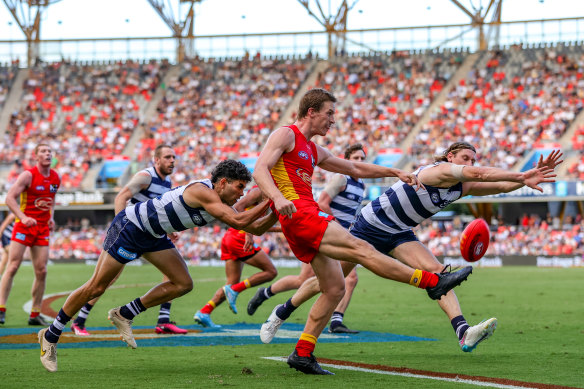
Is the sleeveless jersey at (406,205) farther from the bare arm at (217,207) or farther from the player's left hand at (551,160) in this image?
the bare arm at (217,207)

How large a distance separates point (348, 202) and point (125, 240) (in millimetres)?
4039

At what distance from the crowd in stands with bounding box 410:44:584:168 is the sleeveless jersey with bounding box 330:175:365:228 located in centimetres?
2474

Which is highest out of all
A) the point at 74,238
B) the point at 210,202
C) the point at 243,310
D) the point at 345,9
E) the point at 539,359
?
the point at 345,9

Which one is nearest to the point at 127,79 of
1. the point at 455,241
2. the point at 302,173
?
the point at 455,241

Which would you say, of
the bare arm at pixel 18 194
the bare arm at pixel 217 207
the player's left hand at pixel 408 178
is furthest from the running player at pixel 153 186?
the player's left hand at pixel 408 178

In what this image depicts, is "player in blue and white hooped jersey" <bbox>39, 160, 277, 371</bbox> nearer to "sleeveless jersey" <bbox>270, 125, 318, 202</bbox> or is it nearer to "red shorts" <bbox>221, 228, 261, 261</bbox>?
"sleeveless jersey" <bbox>270, 125, 318, 202</bbox>

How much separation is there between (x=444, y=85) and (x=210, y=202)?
35711 mm

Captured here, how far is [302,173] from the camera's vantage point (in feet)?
23.2

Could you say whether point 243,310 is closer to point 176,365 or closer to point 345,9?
point 176,365

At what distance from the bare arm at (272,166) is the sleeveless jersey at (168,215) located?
2.52ft

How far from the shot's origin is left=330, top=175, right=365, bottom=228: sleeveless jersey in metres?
11.0

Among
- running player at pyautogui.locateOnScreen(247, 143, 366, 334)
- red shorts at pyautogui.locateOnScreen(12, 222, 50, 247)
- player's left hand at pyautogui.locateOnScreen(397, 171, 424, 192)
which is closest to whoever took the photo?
player's left hand at pyautogui.locateOnScreen(397, 171, 424, 192)

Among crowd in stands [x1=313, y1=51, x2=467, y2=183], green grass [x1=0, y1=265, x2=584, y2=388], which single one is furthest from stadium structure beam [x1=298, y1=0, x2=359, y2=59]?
green grass [x1=0, y1=265, x2=584, y2=388]

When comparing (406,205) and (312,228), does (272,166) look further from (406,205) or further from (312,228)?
(406,205)
